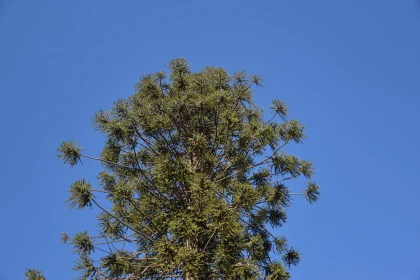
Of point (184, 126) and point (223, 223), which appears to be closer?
point (223, 223)

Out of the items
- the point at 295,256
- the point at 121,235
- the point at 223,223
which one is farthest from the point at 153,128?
the point at 295,256

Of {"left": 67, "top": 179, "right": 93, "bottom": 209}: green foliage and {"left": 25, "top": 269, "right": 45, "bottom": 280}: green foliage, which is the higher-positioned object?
{"left": 67, "top": 179, "right": 93, "bottom": 209}: green foliage

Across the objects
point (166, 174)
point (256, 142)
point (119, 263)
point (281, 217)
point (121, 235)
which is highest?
point (256, 142)

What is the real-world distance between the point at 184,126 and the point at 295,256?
4.83m

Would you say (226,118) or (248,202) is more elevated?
(226,118)

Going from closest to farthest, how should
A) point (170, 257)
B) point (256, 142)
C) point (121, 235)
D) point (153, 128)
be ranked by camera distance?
point (170, 257)
point (121, 235)
point (153, 128)
point (256, 142)

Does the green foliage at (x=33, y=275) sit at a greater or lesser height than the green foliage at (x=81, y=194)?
lesser

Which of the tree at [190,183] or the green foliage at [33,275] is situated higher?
the tree at [190,183]

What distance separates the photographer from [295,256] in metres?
13.5

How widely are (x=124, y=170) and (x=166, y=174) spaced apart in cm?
287

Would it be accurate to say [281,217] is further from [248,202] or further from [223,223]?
[223,223]

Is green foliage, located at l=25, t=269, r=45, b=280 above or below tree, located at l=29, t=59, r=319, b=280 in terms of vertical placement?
below

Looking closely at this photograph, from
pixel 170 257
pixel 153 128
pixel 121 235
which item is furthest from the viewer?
pixel 153 128

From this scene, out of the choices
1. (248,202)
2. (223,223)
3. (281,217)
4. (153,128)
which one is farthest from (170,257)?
(281,217)
